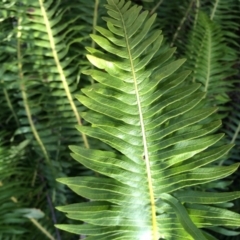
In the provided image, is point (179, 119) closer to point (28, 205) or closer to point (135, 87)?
point (135, 87)

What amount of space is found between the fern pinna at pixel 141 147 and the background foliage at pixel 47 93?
0.76ft

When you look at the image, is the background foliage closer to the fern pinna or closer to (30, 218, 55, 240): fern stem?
(30, 218, 55, 240): fern stem

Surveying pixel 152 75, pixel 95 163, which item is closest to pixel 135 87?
pixel 152 75

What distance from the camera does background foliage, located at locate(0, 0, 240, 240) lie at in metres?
0.99

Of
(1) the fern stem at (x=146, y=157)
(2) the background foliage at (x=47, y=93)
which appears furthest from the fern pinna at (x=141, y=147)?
(2) the background foliage at (x=47, y=93)

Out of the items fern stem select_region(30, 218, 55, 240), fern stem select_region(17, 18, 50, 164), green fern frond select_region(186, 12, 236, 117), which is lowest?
fern stem select_region(30, 218, 55, 240)

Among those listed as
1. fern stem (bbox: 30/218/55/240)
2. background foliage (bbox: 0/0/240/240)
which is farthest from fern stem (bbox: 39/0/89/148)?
fern stem (bbox: 30/218/55/240)

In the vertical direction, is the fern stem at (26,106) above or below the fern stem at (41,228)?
above

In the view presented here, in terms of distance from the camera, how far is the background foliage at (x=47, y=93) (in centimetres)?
99

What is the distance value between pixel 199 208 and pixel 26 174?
449 mm

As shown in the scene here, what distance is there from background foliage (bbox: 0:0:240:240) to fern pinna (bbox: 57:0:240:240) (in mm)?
231

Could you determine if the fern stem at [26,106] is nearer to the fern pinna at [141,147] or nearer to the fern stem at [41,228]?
the fern stem at [41,228]

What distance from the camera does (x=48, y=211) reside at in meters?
1.09

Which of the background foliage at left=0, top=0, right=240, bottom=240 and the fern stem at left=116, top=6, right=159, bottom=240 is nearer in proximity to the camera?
the fern stem at left=116, top=6, right=159, bottom=240
